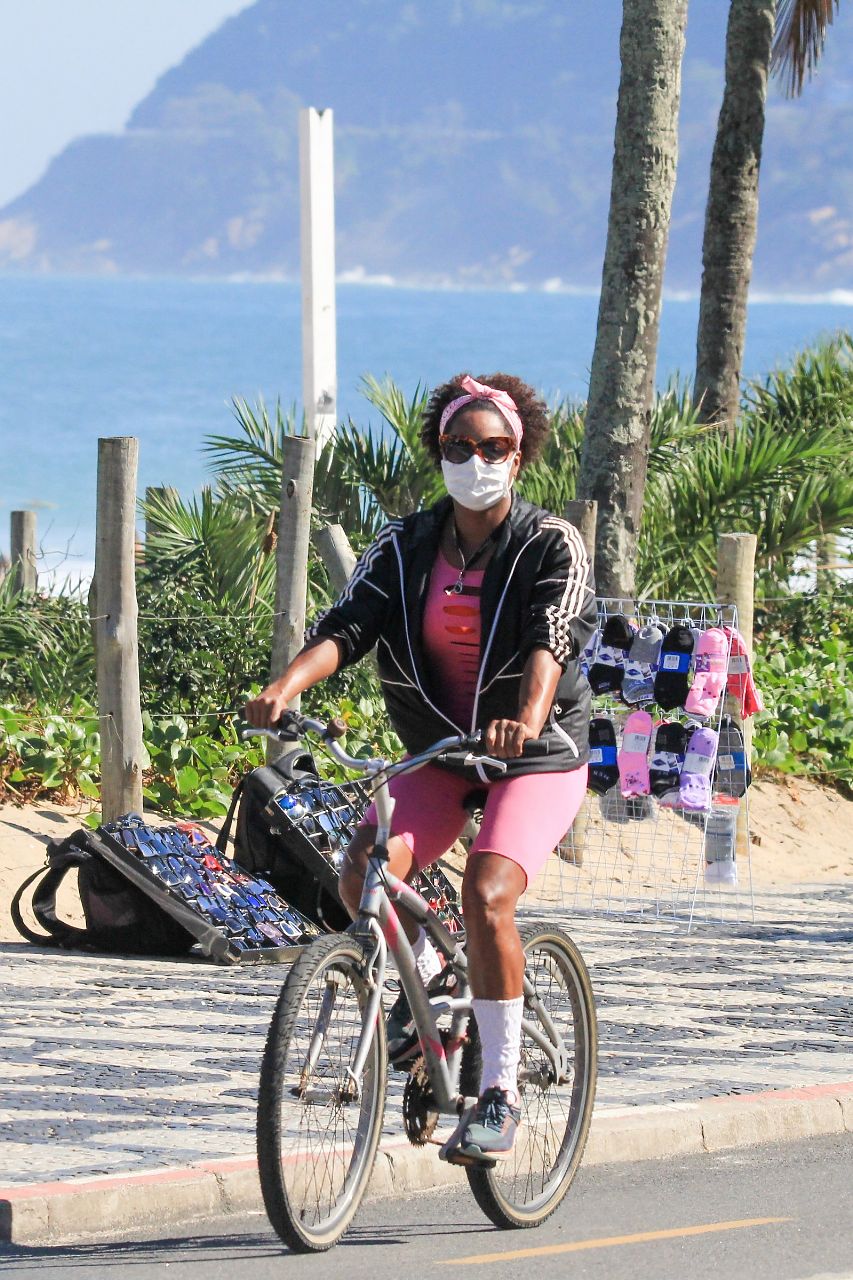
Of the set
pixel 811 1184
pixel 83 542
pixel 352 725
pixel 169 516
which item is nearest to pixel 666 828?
pixel 352 725

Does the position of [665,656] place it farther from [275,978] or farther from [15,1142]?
[15,1142]

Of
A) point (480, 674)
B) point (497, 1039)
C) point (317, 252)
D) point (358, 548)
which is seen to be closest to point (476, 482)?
point (480, 674)

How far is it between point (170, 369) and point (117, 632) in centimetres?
11819

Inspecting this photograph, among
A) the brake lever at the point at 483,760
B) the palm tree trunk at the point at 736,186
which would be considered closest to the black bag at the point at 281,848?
the brake lever at the point at 483,760

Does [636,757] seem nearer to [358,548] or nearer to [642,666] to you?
[642,666]

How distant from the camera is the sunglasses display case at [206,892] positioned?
792cm

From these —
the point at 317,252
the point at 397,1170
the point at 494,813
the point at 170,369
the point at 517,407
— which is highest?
the point at 317,252

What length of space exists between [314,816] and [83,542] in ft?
173

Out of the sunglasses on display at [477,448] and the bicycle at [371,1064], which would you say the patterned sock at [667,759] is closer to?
the bicycle at [371,1064]

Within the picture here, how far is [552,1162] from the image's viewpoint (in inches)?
210

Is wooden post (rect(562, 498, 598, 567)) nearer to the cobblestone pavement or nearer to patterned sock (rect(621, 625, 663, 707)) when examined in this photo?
patterned sock (rect(621, 625, 663, 707))

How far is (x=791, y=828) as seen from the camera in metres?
12.4

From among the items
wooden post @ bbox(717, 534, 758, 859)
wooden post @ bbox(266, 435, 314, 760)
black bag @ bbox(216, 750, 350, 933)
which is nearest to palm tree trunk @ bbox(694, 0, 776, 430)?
wooden post @ bbox(717, 534, 758, 859)

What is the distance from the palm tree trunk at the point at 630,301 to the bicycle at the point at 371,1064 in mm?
6957
